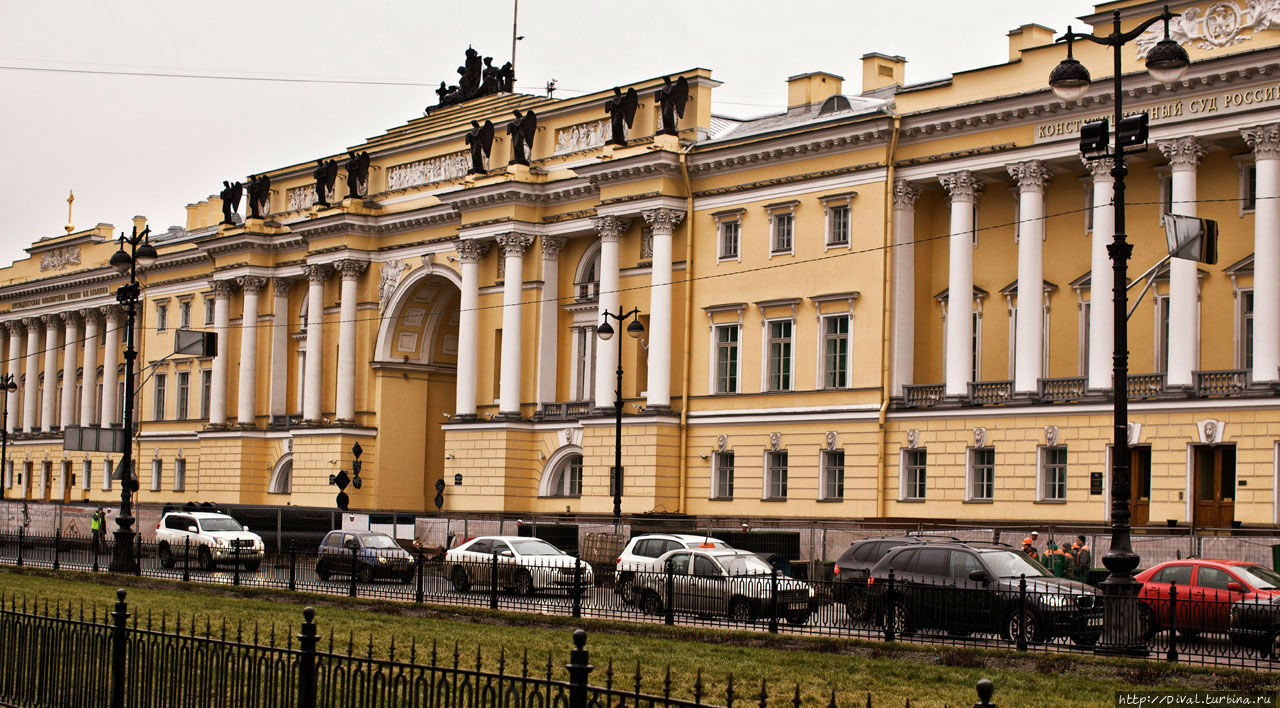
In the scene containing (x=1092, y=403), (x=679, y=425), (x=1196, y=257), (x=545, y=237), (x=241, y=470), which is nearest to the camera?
(x=1196, y=257)

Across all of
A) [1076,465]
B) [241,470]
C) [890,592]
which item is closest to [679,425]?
[1076,465]

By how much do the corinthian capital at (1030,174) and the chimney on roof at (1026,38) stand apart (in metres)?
2.92

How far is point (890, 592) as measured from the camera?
79.9ft

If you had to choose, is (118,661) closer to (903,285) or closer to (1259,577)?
(1259,577)

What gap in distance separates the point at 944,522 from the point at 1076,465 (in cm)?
395

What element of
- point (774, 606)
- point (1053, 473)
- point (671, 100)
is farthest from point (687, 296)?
point (774, 606)

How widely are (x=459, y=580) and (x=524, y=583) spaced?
2.19 meters

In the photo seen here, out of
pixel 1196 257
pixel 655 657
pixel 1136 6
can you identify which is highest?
pixel 1136 6

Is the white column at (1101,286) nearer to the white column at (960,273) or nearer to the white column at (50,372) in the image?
the white column at (960,273)

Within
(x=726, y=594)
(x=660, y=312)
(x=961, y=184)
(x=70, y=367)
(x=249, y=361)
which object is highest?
(x=961, y=184)

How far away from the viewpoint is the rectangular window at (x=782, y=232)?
53.0 meters

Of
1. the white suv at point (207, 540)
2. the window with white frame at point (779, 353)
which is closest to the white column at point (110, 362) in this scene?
the white suv at point (207, 540)

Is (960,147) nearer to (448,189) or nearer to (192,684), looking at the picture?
(448,189)

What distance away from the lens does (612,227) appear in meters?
56.9
